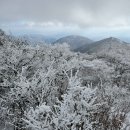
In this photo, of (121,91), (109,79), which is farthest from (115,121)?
(109,79)

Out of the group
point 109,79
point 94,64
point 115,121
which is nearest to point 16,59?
point 115,121

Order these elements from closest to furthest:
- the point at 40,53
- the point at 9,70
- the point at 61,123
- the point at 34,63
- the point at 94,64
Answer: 1. the point at 61,123
2. the point at 9,70
3. the point at 34,63
4. the point at 40,53
5. the point at 94,64

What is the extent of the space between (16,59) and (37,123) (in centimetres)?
1642

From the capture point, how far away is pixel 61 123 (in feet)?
37.9

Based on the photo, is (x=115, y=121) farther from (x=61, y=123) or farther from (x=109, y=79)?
(x=109, y=79)

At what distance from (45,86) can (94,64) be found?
78.1 meters

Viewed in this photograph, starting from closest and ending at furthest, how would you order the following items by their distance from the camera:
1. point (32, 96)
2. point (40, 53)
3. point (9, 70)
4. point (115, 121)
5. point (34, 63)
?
point (115, 121), point (32, 96), point (9, 70), point (34, 63), point (40, 53)

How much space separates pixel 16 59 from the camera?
27.5m

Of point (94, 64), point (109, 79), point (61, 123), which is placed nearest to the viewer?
point (61, 123)

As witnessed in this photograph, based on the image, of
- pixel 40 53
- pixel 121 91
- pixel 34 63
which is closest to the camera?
pixel 34 63

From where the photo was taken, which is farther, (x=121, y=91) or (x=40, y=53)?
(x=121, y=91)

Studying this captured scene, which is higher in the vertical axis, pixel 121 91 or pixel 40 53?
pixel 40 53

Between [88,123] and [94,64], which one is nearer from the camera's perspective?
[88,123]

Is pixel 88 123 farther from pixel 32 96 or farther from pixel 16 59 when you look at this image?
pixel 16 59
